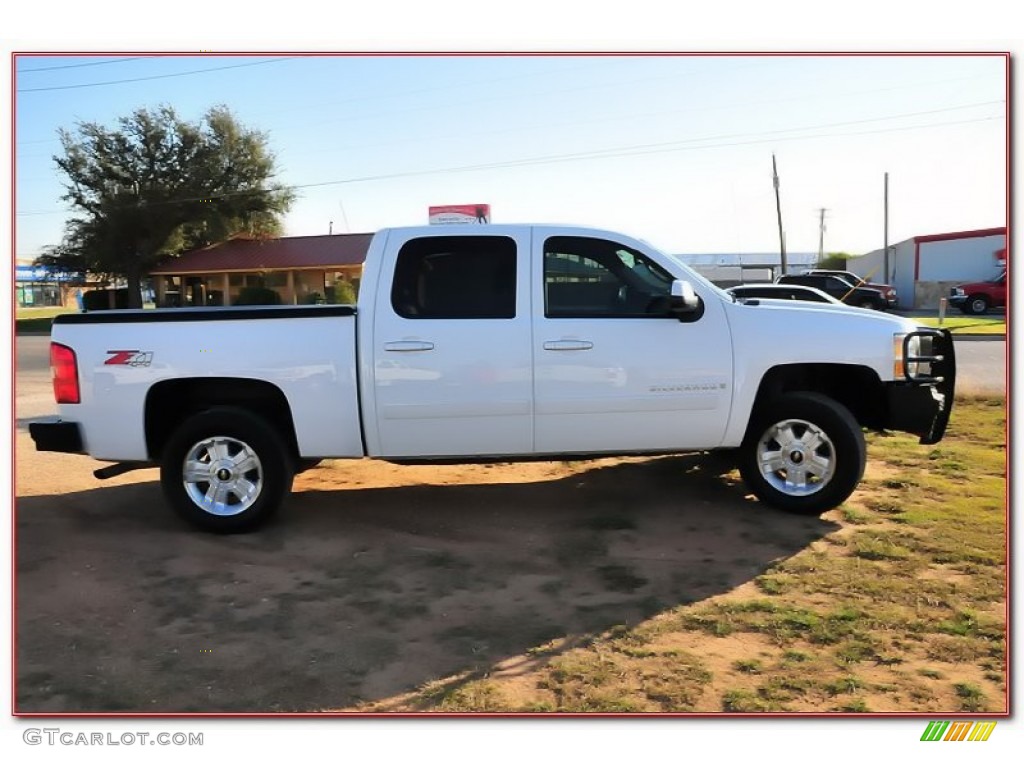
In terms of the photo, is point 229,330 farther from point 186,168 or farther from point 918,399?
point 186,168

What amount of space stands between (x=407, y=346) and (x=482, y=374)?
0.51 m

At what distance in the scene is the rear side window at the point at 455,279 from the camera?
201 inches

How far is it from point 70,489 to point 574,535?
4245mm

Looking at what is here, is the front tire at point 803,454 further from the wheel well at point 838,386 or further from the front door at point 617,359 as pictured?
the front door at point 617,359

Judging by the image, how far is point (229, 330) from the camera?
16.5 feet

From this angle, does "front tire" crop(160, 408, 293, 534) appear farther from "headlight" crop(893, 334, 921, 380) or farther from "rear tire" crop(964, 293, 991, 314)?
"rear tire" crop(964, 293, 991, 314)

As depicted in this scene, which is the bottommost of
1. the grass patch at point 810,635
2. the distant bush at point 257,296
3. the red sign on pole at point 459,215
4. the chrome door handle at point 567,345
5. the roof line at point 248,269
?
the grass patch at point 810,635

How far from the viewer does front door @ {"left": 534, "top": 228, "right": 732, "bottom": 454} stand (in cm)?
508

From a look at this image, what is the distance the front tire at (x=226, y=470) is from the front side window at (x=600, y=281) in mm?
2072

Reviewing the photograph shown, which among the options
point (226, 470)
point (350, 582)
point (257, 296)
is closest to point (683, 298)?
point (350, 582)

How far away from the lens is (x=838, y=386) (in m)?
5.61

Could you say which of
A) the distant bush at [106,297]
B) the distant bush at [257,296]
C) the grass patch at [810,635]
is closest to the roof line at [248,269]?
the distant bush at [106,297]

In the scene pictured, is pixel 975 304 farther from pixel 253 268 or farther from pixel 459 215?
pixel 253 268

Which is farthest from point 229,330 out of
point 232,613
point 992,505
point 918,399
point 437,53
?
point 992,505
